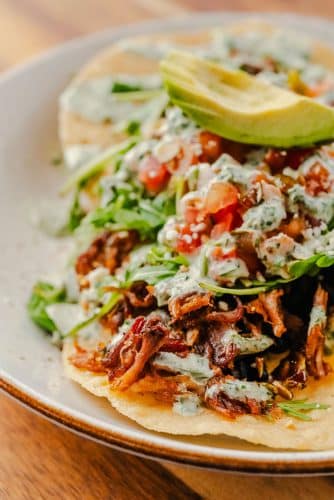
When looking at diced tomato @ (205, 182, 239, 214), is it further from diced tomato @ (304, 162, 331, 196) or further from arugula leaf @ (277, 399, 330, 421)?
arugula leaf @ (277, 399, 330, 421)

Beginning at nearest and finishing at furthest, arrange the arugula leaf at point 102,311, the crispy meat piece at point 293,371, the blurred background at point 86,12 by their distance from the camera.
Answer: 1. the crispy meat piece at point 293,371
2. the arugula leaf at point 102,311
3. the blurred background at point 86,12

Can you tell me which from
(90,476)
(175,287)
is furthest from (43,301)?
(90,476)

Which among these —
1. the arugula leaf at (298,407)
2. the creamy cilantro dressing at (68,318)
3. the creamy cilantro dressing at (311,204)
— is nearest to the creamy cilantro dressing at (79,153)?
the creamy cilantro dressing at (68,318)

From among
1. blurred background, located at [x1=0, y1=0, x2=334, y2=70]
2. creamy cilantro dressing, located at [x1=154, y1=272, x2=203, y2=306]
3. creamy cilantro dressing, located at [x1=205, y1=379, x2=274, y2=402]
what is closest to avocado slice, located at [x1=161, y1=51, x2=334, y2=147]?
creamy cilantro dressing, located at [x1=154, y1=272, x2=203, y2=306]

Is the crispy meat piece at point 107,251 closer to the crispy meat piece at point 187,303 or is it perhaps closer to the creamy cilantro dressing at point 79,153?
the crispy meat piece at point 187,303

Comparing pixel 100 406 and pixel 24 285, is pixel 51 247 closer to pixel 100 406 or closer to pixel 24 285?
pixel 24 285
